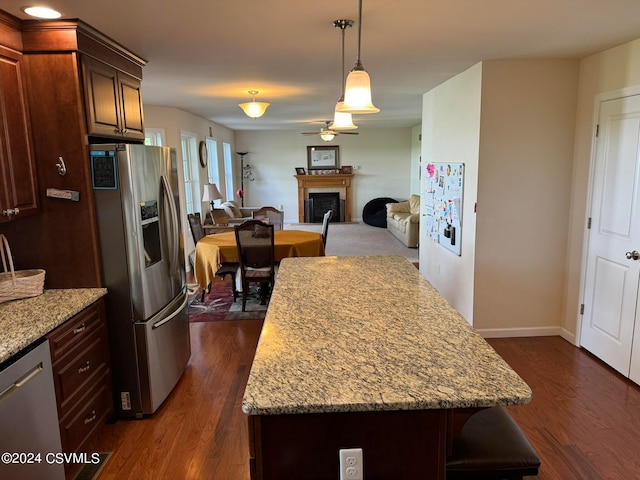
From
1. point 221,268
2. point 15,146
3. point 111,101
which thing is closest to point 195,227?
point 221,268

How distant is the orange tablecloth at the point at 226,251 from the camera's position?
4684 millimetres

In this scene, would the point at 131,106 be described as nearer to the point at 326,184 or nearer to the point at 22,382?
the point at 22,382

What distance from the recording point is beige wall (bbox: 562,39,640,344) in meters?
3.07

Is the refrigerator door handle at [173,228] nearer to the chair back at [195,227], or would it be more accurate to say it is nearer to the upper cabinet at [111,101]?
the upper cabinet at [111,101]

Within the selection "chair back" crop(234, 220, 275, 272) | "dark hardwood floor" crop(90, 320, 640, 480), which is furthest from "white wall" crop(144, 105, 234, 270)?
"dark hardwood floor" crop(90, 320, 640, 480)

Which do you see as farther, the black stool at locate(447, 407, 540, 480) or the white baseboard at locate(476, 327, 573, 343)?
the white baseboard at locate(476, 327, 573, 343)

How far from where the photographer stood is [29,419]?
6.01ft

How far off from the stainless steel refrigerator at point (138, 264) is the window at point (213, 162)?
5500 millimetres

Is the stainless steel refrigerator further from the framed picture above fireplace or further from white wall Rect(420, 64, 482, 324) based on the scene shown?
the framed picture above fireplace

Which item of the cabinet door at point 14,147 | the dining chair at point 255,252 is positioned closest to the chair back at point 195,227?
the dining chair at point 255,252

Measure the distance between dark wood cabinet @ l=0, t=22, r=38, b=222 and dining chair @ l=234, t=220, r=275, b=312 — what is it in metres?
2.14

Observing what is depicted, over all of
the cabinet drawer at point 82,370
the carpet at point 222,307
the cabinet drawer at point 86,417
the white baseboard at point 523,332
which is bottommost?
the carpet at point 222,307

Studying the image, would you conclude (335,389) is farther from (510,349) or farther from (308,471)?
(510,349)

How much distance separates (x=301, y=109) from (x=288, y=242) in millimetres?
2758
